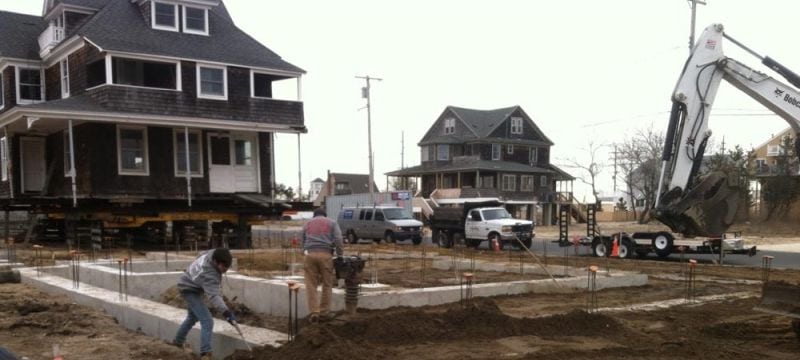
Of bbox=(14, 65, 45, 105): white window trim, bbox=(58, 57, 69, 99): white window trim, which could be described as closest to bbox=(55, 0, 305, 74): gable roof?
bbox=(58, 57, 69, 99): white window trim

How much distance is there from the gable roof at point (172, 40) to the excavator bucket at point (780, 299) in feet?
64.7

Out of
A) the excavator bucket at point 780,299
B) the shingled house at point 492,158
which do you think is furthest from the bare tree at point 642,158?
the excavator bucket at point 780,299

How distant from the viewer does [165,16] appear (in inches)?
960

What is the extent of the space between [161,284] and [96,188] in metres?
11.0

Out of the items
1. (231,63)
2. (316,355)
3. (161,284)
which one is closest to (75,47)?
(231,63)

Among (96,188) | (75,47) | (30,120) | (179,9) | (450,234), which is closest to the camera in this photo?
(30,120)

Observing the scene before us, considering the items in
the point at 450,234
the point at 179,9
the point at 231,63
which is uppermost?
the point at 179,9

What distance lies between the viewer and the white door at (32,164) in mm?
25453

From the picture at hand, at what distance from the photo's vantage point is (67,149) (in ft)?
76.2

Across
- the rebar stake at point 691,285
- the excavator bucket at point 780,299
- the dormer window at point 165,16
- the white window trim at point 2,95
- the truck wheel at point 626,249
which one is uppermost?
the dormer window at point 165,16

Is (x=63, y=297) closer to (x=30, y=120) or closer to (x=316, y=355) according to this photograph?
(x=316, y=355)

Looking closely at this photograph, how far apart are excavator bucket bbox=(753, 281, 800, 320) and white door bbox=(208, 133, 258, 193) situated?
19.3 metres

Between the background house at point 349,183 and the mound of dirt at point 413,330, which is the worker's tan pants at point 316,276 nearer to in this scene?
the mound of dirt at point 413,330

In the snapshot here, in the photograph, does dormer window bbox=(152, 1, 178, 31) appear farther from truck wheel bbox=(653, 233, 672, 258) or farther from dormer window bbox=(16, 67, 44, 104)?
truck wheel bbox=(653, 233, 672, 258)
